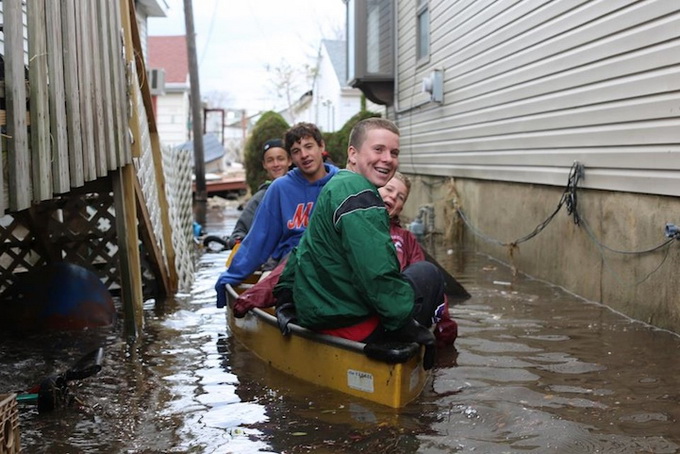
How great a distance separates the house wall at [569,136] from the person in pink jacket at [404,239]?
1933 millimetres

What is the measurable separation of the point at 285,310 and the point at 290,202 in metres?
1.40

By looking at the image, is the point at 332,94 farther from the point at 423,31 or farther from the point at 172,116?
the point at 423,31

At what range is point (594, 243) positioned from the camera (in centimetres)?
905

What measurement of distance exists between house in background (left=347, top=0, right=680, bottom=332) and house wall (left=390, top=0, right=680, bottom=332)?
0.06ft

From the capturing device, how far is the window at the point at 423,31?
57.5 feet

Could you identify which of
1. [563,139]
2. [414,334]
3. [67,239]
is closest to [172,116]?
[67,239]

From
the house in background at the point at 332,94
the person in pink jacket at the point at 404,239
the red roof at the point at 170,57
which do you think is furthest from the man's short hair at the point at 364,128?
the red roof at the point at 170,57

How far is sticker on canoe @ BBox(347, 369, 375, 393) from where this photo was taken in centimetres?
524

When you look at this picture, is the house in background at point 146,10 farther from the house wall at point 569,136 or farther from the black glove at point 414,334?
the black glove at point 414,334

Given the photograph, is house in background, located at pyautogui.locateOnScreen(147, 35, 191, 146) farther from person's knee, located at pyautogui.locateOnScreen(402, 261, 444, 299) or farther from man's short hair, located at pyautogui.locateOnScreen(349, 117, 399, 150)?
man's short hair, located at pyautogui.locateOnScreen(349, 117, 399, 150)

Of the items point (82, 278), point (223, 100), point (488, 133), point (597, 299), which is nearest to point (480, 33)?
point (488, 133)

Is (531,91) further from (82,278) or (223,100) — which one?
(223,100)

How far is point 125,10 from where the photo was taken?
858cm

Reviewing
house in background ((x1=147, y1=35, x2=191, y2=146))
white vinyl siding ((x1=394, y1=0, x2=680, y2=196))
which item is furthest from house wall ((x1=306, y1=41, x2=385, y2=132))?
white vinyl siding ((x1=394, y1=0, x2=680, y2=196))
